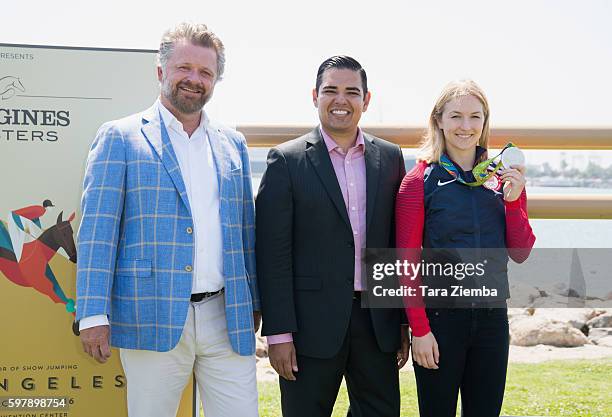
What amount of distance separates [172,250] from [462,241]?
117 centimetres

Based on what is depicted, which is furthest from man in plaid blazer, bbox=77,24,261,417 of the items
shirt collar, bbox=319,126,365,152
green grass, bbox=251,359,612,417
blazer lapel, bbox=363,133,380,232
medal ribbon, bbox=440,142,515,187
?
green grass, bbox=251,359,612,417

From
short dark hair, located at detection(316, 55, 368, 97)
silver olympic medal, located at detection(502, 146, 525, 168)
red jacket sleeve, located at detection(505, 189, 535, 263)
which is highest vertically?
short dark hair, located at detection(316, 55, 368, 97)

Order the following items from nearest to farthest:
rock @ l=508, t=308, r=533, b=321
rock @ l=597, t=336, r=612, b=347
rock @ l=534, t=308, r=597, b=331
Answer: rock @ l=597, t=336, r=612, b=347 → rock @ l=534, t=308, r=597, b=331 → rock @ l=508, t=308, r=533, b=321

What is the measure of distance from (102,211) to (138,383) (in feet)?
2.31

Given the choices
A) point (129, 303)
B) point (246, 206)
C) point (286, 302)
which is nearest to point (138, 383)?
point (129, 303)

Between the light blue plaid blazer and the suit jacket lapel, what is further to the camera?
the suit jacket lapel

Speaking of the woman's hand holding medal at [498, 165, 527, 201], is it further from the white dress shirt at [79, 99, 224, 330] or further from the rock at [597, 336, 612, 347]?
the rock at [597, 336, 612, 347]

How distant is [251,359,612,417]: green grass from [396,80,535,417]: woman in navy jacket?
1543 mm

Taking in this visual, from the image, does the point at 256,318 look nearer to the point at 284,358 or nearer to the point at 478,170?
the point at 284,358

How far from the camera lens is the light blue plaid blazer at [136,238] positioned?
2.35 metres

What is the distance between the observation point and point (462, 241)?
2.59 m

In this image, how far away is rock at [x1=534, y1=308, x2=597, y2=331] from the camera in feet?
25.6

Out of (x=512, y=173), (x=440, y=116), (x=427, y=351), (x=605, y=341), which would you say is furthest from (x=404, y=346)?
(x=605, y=341)

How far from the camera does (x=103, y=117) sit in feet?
10.0
